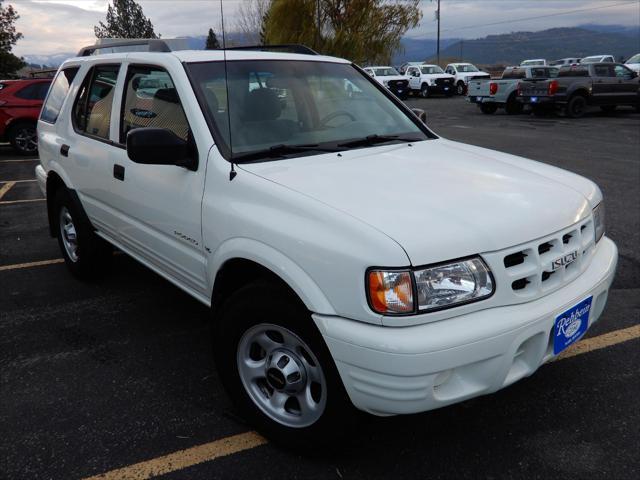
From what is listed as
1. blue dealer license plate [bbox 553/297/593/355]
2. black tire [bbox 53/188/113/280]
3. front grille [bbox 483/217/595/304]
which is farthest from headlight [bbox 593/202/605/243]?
black tire [bbox 53/188/113/280]

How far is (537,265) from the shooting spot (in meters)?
2.28

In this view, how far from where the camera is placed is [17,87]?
39.0 feet

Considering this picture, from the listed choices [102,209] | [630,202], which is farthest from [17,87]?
[630,202]

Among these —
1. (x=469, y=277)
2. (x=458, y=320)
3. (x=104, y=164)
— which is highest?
(x=104, y=164)

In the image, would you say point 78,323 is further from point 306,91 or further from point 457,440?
point 457,440

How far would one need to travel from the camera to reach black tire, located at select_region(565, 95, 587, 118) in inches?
717

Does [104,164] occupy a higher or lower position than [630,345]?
higher

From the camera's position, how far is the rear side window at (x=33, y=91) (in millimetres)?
11883

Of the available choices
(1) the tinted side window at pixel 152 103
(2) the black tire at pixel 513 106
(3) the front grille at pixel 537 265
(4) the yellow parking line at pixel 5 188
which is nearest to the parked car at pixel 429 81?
(2) the black tire at pixel 513 106

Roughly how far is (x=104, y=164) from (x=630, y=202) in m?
6.10

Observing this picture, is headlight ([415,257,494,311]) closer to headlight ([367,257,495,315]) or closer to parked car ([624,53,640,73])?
headlight ([367,257,495,315])

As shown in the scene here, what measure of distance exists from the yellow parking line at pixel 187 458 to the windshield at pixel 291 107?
4.52ft

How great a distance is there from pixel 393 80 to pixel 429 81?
10.3ft

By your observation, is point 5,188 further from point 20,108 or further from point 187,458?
point 187,458
